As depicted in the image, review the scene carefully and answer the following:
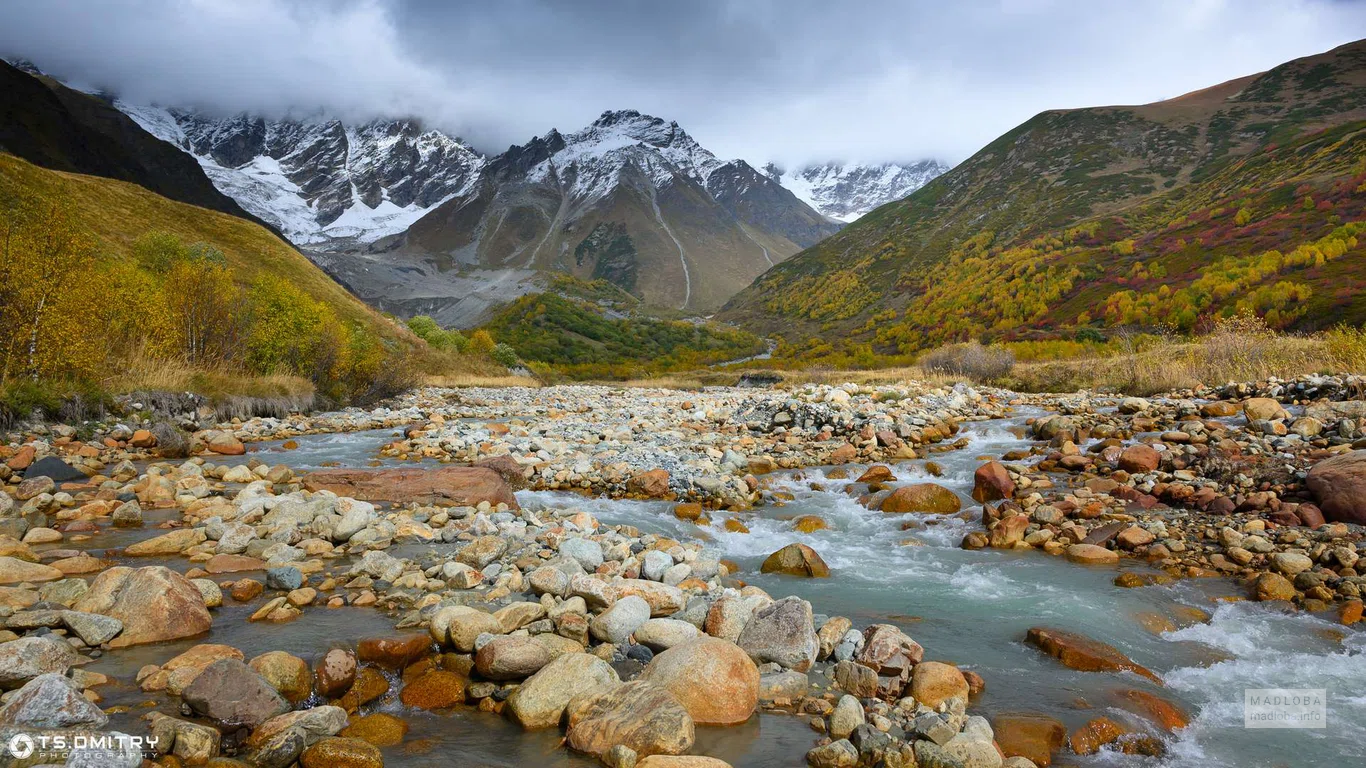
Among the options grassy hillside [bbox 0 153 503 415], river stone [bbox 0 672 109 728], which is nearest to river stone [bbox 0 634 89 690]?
river stone [bbox 0 672 109 728]

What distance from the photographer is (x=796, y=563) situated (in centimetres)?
735

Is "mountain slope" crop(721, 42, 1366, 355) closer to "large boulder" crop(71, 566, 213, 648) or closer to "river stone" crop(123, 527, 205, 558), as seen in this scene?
"large boulder" crop(71, 566, 213, 648)

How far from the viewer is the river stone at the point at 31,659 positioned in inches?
132

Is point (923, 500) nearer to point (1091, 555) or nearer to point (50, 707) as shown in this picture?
point (1091, 555)

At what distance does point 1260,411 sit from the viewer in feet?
37.8

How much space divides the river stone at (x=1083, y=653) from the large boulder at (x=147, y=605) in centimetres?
700

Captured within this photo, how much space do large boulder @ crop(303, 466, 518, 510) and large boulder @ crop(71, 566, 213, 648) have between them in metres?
4.43

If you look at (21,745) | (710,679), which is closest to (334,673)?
(21,745)

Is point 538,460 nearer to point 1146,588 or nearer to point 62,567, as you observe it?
point 62,567

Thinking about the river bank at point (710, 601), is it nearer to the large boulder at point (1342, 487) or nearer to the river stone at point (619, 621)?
the river stone at point (619, 621)

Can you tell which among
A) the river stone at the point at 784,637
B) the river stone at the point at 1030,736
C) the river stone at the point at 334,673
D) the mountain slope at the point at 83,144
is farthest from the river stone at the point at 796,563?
the mountain slope at the point at 83,144

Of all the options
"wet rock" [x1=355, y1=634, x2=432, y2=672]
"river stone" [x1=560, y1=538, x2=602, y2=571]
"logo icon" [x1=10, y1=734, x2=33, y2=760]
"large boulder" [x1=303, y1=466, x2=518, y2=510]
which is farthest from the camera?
"large boulder" [x1=303, y1=466, x2=518, y2=510]

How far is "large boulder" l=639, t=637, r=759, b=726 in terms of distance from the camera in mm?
4094

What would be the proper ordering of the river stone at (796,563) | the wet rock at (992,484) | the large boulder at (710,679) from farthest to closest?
1. the wet rock at (992,484)
2. the river stone at (796,563)
3. the large boulder at (710,679)
